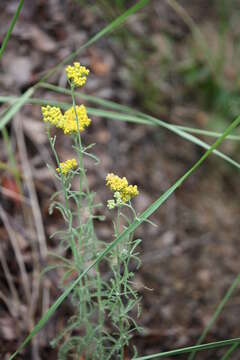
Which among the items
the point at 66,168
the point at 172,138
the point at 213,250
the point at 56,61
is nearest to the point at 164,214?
the point at 213,250

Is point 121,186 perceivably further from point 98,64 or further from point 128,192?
point 98,64

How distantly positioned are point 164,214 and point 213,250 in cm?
35

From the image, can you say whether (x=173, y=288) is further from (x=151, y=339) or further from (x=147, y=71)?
(x=147, y=71)

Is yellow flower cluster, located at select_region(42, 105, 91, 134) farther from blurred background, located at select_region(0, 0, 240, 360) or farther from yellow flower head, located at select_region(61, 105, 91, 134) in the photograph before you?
blurred background, located at select_region(0, 0, 240, 360)

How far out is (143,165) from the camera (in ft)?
8.11

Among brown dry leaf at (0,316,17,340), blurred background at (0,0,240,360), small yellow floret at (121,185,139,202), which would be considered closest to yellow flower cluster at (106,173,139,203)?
small yellow floret at (121,185,139,202)

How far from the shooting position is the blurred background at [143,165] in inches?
71.8

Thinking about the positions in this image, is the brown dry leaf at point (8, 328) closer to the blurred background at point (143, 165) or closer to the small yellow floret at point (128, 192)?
the blurred background at point (143, 165)

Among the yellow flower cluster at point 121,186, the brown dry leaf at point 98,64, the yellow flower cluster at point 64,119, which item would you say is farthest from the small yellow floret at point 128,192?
the brown dry leaf at point 98,64

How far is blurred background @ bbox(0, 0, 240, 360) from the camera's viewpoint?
1.82 metres

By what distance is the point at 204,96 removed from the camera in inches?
113

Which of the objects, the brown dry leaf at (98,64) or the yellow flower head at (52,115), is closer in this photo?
the yellow flower head at (52,115)

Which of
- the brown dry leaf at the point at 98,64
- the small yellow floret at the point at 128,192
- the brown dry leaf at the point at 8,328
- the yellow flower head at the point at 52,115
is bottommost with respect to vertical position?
the brown dry leaf at the point at 8,328

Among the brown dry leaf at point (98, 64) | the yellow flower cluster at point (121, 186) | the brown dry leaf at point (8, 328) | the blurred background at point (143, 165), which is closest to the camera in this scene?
the yellow flower cluster at point (121, 186)
